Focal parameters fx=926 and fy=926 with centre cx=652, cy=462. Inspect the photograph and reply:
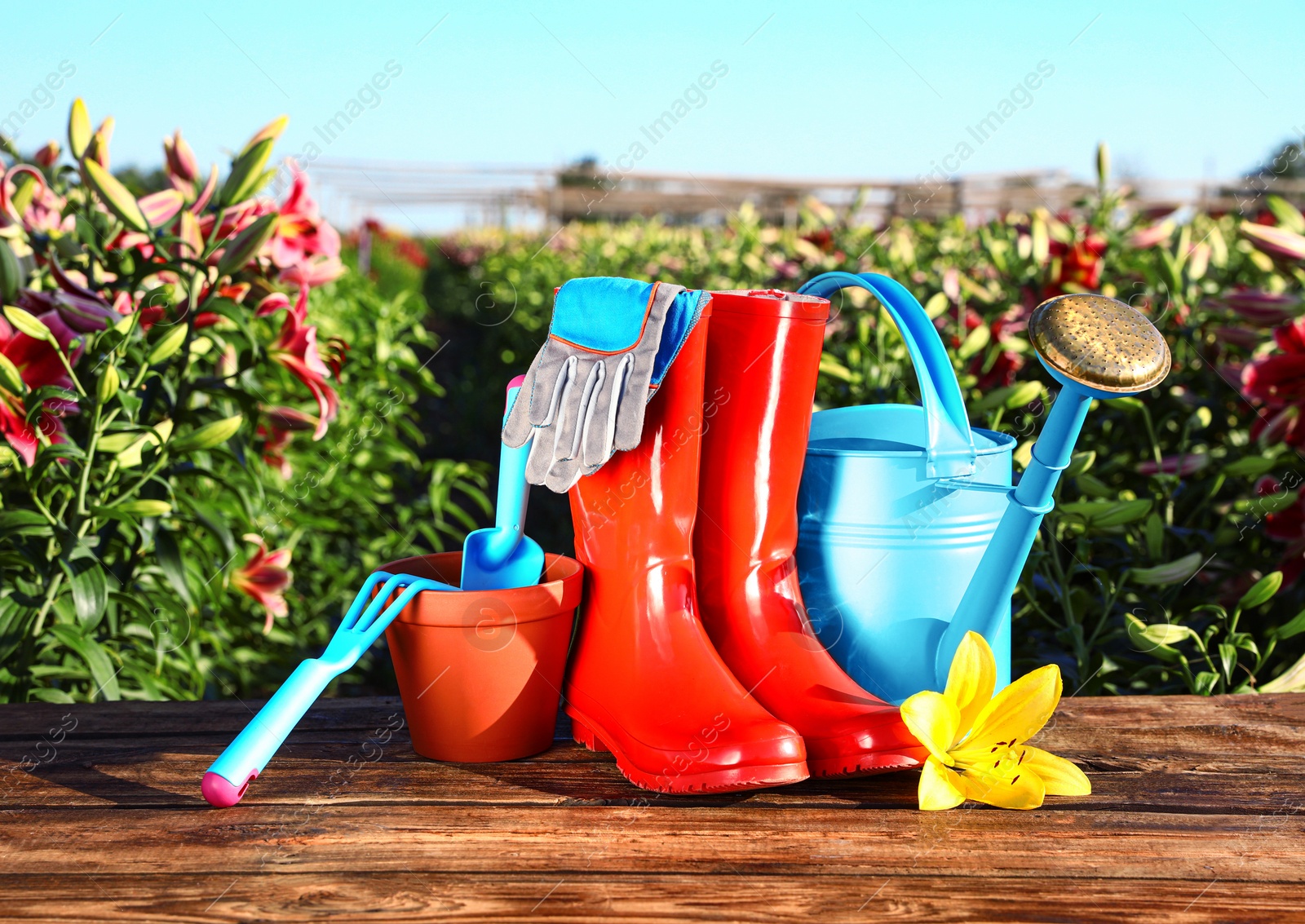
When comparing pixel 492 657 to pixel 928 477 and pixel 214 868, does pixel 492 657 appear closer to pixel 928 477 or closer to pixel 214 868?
pixel 214 868

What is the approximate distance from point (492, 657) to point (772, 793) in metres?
0.33

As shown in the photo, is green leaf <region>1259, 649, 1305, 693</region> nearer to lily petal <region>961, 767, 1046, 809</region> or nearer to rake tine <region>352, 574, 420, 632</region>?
lily petal <region>961, 767, 1046, 809</region>

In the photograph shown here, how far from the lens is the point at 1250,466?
154 centimetres

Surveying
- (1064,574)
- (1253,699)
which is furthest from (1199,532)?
(1253,699)

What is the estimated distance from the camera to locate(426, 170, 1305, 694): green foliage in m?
1.45

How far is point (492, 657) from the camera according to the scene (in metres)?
1.00

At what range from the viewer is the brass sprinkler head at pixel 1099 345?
83 cm

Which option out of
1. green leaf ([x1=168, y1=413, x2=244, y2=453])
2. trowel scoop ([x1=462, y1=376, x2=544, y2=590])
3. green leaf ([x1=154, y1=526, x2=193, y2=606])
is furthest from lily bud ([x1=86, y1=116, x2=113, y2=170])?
trowel scoop ([x1=462, y1=376, x2=544, y2=590])

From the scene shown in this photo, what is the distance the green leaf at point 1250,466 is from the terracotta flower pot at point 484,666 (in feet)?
3.86

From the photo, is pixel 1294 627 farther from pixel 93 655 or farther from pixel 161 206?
pixel 161 206

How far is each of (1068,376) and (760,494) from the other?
0.37m

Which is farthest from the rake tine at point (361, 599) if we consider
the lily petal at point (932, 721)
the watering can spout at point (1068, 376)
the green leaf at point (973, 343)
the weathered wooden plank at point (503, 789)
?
the green leaf at point (973, 343)

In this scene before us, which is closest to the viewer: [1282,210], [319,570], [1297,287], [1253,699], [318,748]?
[318,748]

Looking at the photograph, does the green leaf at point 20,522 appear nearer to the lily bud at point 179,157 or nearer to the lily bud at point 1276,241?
the lily bud at point 179,157
